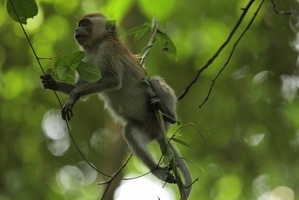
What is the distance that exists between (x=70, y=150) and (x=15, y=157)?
138cm

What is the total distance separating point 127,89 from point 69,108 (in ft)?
5.64

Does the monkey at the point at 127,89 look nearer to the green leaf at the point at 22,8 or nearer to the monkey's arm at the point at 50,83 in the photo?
the monkey's arm at the point at 50,83

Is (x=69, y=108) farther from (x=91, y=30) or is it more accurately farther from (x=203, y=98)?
(x=203, y=98)

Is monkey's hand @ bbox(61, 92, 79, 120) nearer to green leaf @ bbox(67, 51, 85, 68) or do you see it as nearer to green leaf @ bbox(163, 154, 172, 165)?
green leaf @ bbox(163, 154, 172, 165)

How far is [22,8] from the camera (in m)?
3.82

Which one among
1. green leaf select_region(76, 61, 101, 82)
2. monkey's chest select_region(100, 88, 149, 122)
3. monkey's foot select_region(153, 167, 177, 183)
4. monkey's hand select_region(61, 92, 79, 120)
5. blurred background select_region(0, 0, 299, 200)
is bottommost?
blurred background select_region(0, 0, 299, 200)

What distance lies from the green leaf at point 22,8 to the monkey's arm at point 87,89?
2007 mm

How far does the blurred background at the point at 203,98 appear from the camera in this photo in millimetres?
11586

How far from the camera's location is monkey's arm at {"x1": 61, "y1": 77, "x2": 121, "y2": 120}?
5.94 meters

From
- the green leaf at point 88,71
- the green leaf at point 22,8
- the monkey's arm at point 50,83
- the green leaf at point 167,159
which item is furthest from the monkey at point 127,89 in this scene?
the green leaf at point 22,8

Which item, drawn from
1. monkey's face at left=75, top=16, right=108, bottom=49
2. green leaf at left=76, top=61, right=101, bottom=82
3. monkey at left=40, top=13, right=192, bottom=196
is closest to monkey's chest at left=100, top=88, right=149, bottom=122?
monkey at left=40, top=13, right=192, bottom=196

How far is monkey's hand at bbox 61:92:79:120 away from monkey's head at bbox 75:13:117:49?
1.43 metres

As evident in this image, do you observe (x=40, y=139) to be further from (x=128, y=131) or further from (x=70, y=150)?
(x=128, y=131)

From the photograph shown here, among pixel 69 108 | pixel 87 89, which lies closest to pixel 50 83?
pixel 69 108
